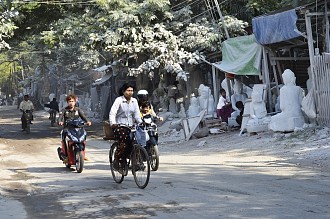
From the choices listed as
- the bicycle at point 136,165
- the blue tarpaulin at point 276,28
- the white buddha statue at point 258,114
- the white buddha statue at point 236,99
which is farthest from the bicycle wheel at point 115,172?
the white buddha statue at point 236,99

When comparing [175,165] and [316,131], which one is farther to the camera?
[316,131]

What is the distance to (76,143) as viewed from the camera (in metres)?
11.9

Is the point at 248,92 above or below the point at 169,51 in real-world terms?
below

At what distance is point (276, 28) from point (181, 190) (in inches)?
374

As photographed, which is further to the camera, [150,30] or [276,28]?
[150,30]

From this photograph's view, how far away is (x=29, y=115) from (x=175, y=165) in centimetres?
1546

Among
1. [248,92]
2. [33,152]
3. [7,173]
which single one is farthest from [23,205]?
[248,92]

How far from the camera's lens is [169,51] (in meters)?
23.1

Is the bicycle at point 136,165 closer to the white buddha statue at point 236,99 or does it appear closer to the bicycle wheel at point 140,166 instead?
the bicycle wheel at point 140,166

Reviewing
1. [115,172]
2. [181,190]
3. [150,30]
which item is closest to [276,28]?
[150,30]

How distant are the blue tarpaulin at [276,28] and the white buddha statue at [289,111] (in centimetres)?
143

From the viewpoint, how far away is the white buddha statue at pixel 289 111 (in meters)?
15.2

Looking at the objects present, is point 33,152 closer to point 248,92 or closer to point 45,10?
point 248,92

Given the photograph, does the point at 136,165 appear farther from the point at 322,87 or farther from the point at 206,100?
the point at 206,100
